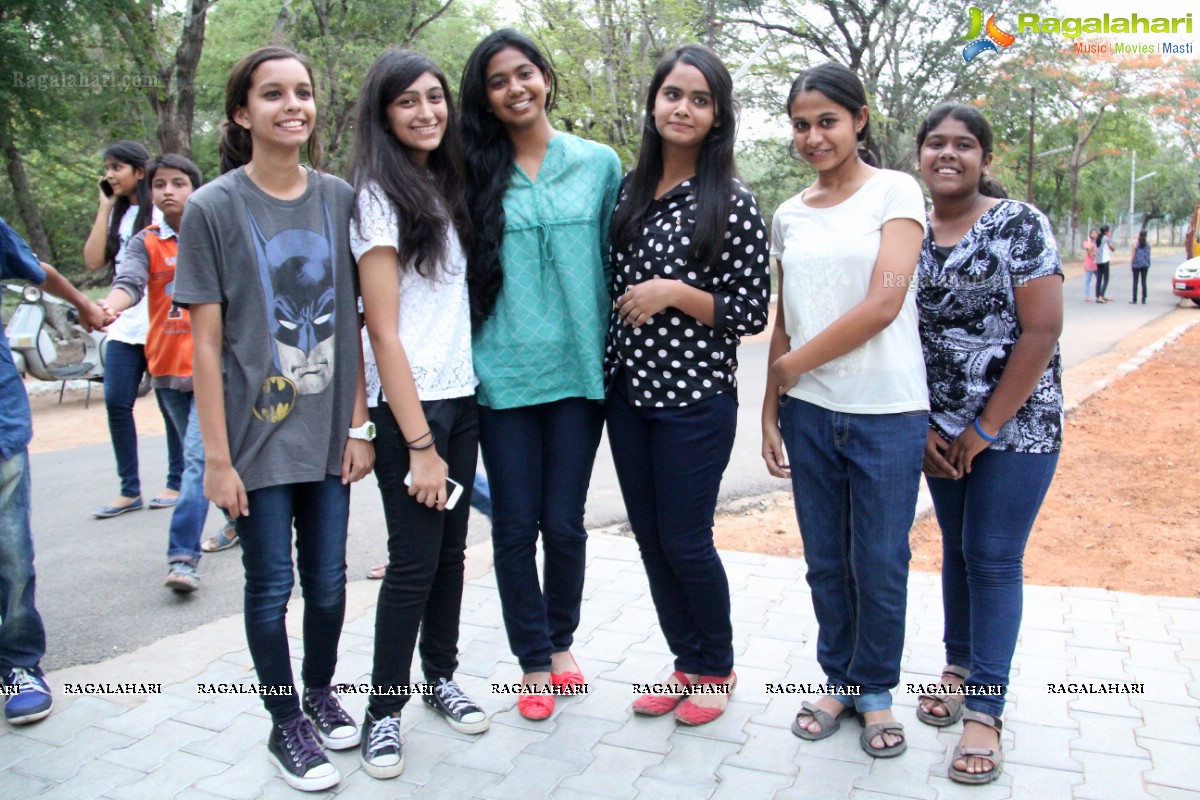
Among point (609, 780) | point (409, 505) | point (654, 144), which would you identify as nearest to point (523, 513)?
point (409, 505)


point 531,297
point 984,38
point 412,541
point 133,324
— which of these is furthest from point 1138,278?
point 412,541

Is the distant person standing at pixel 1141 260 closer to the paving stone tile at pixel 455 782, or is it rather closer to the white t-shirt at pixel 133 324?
the white t-shirt at pixel 133 324

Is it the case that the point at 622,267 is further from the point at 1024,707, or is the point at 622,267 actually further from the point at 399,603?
the point at 1024,707

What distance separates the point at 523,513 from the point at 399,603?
17.6 inches

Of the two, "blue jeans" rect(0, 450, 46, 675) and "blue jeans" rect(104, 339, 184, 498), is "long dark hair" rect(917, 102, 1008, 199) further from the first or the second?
"blue jeans" rect(104, 339, 184, 498)

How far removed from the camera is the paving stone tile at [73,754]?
278cm

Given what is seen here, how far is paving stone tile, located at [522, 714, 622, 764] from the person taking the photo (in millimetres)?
2834

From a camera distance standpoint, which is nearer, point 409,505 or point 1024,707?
point 409,505

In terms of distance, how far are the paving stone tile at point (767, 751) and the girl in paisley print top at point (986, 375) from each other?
0.44 m

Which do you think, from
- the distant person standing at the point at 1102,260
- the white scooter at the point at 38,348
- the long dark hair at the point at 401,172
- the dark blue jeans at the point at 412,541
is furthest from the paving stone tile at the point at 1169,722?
the distant person standing at the point at 1102,260

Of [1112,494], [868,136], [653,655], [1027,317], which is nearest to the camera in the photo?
[1027,317]

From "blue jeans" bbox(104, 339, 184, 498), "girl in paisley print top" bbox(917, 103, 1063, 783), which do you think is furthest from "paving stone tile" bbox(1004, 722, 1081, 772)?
"blue jeans" bbox(104, 339, 184, 498)

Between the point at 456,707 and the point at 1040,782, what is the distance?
5.53 feet

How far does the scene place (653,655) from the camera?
3.50 m
